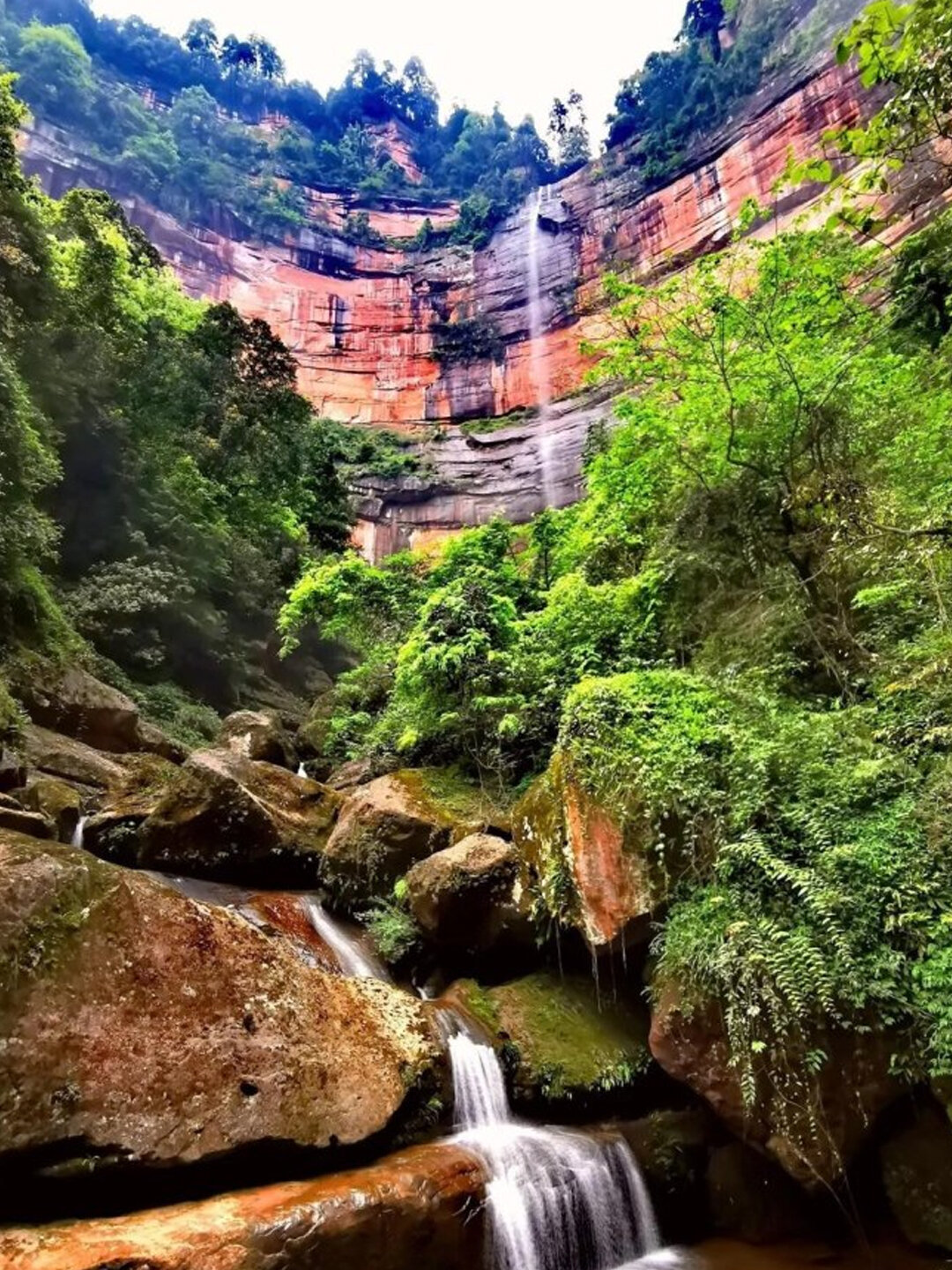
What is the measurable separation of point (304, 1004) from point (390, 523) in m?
31.1

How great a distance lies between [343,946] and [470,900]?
5.58 feet

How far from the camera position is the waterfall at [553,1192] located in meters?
4.52

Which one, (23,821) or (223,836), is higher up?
(23,821)

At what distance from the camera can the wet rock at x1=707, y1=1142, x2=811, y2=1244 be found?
495 centimetres

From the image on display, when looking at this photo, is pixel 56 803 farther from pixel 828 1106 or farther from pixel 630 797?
pixel 828 1106

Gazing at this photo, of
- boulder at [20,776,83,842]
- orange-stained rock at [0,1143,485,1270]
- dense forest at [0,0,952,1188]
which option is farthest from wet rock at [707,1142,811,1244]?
boulder at [20,776,83,842]

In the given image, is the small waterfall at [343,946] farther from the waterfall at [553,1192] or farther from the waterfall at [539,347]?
the waterfall at [539,347]

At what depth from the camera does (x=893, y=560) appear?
5.91m

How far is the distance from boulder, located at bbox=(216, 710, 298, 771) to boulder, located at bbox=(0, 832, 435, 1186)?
768 cm

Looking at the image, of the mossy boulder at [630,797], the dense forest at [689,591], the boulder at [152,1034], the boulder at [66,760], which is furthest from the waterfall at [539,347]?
the boulder at [152,1034]

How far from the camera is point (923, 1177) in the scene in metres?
4.50

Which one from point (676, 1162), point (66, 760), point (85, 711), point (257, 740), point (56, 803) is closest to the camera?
point (676, 1162)

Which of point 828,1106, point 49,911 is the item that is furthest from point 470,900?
point 49,911

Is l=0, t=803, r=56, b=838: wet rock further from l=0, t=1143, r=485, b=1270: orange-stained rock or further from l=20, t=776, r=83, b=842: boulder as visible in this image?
l=0, t=1143, r=485, b=1270: orange-stained rock
